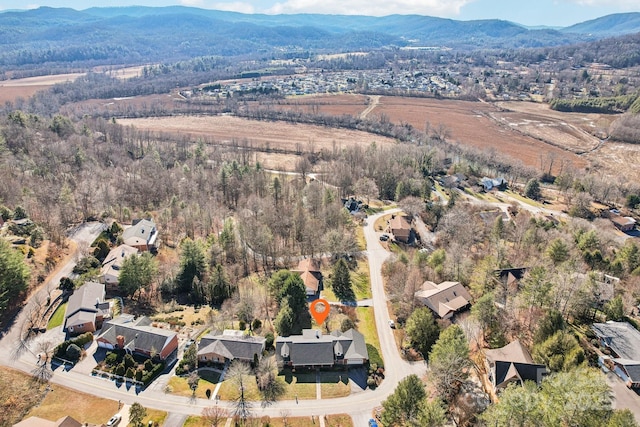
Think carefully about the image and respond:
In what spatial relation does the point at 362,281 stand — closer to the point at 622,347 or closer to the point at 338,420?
the point at 338,420

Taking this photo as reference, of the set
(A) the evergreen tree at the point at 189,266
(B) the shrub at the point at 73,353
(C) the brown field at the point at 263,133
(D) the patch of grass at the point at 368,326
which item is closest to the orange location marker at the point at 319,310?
(D) the patch of grass at the point at 368,326

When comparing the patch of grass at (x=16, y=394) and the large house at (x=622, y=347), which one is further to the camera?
the large house at (x=622, y=347)

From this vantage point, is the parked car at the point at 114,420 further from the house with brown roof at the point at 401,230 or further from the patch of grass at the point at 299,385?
the house with brown roof at the point at 401,230

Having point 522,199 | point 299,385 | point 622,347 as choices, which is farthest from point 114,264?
point 522,199

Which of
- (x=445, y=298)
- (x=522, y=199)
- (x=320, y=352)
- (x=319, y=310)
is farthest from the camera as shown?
(x=522, y=199)

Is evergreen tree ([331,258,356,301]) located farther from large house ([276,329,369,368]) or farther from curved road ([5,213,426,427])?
curved road ([5,213,426,427])

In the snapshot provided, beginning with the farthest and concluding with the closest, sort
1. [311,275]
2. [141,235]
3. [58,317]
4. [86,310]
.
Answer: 1. [141,235]
2. [311,275]
3. [58,317]
4. [86,310]
